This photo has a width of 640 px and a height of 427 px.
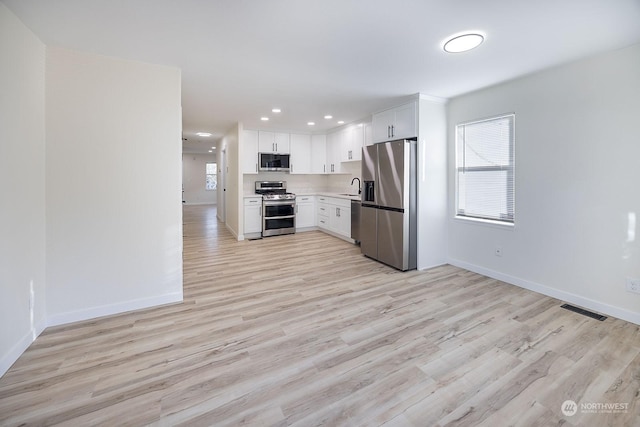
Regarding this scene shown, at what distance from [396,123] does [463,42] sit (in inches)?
74.8

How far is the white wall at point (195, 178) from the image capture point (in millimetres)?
12688

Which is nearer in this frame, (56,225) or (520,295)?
(56,225)

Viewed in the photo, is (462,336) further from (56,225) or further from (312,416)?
(56,225)

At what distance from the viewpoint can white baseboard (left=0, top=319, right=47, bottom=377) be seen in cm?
185

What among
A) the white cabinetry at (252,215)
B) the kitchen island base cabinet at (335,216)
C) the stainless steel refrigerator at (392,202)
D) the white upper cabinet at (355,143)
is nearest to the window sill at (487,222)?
the stainless steel refrigerator at (392,202)

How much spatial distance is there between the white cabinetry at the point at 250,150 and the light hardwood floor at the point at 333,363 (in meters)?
3.54

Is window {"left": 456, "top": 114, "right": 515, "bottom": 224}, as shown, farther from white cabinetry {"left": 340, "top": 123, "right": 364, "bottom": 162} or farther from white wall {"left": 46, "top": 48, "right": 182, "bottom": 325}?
white wall {"left": 46, "top": 48, "right": 182, "bottom": 325}

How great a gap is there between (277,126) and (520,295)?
5188 mm

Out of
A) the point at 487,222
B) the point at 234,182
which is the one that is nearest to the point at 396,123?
the point at 487,222

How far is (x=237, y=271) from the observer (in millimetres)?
3934

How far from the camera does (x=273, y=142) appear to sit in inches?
254

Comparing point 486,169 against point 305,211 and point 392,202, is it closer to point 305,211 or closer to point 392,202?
point 392,202

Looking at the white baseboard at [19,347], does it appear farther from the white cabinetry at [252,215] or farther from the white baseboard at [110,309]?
the white cabinetry at [252,215]

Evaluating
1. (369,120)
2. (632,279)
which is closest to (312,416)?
(632,279)
